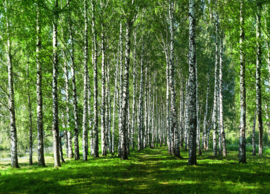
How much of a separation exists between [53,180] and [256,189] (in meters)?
7.72

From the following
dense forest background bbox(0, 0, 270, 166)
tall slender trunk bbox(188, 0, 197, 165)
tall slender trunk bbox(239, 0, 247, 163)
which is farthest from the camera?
dense forest background bbox(0, 0, 270, 166)

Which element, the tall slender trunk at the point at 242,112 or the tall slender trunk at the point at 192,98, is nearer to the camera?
the tall slender trunk at the point at 192,98

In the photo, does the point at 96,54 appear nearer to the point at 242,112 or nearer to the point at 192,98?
the point at 192,98

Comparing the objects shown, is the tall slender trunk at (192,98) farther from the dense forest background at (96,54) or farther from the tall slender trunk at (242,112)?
the tall slender trunk at (242,112)

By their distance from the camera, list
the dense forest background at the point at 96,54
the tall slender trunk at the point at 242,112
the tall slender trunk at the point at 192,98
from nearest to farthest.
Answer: the tall slender trunk at the point at 192,98, the tall slender trunk at the point at 242,112, the dense forest background at the point at 96,54

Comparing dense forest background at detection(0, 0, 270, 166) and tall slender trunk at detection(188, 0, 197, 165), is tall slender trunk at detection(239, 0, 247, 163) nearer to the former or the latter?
dense forest background at detection(0, 0, 270, 166)

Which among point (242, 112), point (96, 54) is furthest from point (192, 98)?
point (96, 54)

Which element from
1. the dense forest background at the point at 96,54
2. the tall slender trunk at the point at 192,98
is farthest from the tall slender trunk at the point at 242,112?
the tall slender trunk at the point at 192,98

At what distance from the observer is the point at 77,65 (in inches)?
1014

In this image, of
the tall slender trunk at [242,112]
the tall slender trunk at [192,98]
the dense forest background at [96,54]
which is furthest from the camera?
the dense forest background at [96,54]

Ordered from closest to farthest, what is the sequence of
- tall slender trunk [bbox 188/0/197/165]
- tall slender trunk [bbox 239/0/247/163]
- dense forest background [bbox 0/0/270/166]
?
tall slender trunk [bbox 188/0/197/165] → tall slender trunk [bbox 239/0/247/163] → dense forest background [bbox 0/0/270/166]

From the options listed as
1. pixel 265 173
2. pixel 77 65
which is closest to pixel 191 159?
pixel 265 173

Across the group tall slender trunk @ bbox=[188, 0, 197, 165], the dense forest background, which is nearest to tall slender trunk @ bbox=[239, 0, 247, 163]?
the dense forest background

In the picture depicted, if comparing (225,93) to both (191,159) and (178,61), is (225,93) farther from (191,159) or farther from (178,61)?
(191,159)
